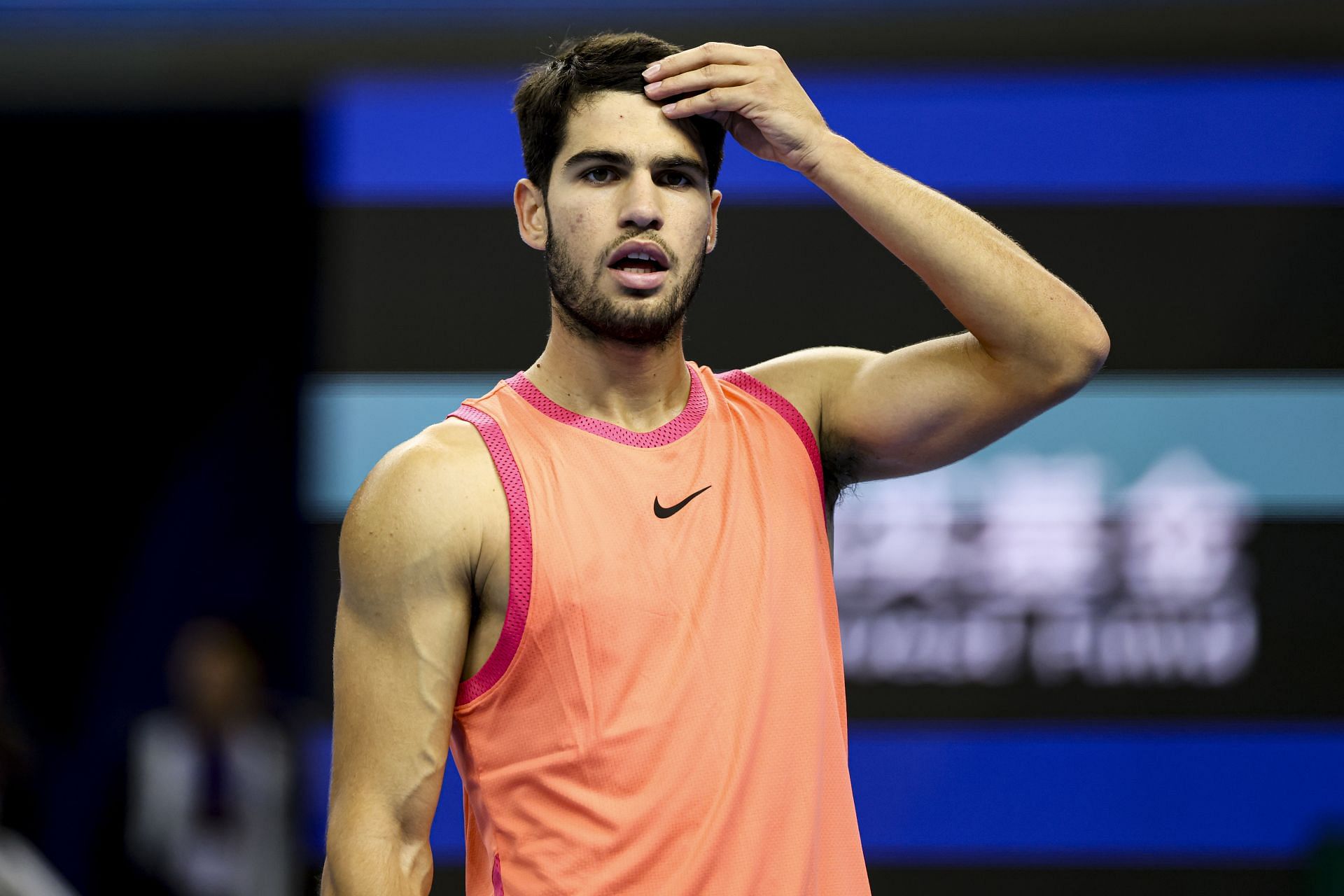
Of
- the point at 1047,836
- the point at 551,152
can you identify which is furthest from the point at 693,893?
the point at 1047,836

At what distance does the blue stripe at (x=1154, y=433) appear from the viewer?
14.7ft

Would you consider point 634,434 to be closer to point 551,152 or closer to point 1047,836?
point 551,152

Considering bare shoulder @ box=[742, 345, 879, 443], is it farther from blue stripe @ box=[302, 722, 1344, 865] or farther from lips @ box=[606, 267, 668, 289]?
blue stripe @ box=[302, 722, 1344, 865]

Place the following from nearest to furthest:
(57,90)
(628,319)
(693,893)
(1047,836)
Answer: (693,893) < (628,319) < (1047,836) < (57,90)

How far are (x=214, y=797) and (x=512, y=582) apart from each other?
327 centimetres

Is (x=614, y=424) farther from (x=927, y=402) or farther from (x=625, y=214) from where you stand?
(x=927, y=402)

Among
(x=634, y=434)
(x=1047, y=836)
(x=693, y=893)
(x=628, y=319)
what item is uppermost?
(x=628, y=319)

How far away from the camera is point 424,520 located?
179cm

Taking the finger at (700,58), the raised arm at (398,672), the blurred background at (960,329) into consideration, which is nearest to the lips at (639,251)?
the finger at (700,58)

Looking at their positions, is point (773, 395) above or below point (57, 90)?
below

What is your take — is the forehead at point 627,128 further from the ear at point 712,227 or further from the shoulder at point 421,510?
the shoulder at point 421,510

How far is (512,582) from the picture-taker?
5.90 feet

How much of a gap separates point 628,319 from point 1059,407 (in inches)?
113

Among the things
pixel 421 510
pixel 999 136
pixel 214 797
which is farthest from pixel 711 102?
pixel 214 797
